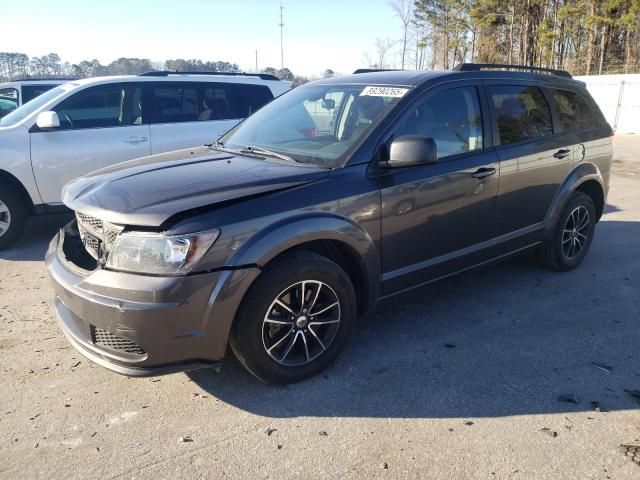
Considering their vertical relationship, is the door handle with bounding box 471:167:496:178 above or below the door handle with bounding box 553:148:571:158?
below

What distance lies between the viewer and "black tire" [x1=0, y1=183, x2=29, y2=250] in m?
5.84

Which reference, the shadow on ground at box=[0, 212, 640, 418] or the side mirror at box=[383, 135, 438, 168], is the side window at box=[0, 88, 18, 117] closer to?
the shadow on ground at box=[0, 212, 640, 418]

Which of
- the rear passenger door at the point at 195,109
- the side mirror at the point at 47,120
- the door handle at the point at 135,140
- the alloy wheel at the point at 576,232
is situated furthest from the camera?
the rear passenger door at the point at 195,109

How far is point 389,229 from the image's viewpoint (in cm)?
345

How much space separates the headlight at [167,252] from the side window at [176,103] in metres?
4.49

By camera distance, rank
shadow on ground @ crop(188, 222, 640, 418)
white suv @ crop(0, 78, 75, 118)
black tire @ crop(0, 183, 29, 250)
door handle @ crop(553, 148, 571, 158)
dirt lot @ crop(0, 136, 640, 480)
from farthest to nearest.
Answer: white suv @ crop(0, 78, 75, 118) < black tire @ crop(0, 183, 29, 250) < door handle @ crop(553, 148, 571, 158) < shadow on ground @ crop(188, 222, 640, 418) < dirt lot @ crop(0, 136, 640, 480)

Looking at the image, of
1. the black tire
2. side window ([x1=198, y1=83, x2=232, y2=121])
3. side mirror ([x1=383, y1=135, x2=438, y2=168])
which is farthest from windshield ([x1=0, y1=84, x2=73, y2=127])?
side mirror ([x1=383, y1=135, x2=438, y2=168])

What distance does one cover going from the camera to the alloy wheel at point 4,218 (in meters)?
5.86

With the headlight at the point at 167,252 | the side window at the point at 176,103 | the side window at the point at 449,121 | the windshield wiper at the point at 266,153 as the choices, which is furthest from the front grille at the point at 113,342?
the side window at the point at 176,103

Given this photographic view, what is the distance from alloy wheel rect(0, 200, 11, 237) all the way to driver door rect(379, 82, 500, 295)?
15.0 feet

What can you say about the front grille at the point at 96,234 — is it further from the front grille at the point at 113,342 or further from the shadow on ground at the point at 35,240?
the shadow on ground at the point at 35,240

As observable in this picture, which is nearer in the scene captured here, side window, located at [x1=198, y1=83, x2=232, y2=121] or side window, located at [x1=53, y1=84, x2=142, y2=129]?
side window, located at [x1=53, y1=84, x2=142, y2=129]

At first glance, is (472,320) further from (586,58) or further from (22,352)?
(586,58)

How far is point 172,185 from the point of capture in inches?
119
